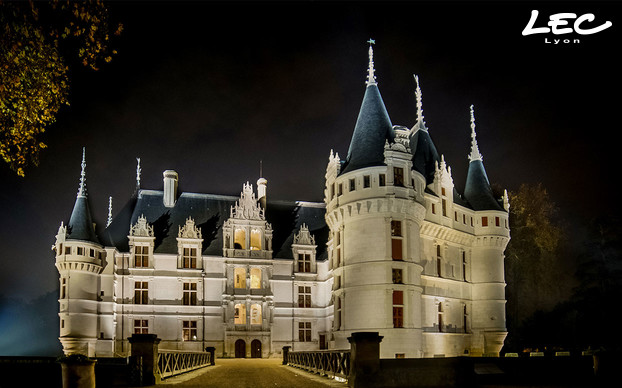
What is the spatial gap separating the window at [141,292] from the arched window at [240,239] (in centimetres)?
656

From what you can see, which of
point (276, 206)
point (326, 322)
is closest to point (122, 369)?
point (326, 322)

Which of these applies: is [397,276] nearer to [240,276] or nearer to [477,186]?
[477,186]

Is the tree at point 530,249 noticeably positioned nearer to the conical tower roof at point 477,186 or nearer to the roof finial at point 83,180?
the conical tower roof at point 477,186

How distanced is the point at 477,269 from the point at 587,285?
10.0 m

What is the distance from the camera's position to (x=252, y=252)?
4256cm

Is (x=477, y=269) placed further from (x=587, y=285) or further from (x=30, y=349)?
(x=30, y=349)

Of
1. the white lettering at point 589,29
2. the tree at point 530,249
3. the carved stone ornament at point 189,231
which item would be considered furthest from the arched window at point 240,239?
the white lettering at point 589,29

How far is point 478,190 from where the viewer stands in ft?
140

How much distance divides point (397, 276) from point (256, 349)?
14417 millimetres

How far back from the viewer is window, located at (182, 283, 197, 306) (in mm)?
41250

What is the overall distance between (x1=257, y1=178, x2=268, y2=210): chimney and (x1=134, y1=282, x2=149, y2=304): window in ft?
34.3

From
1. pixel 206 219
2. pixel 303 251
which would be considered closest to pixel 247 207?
pixel 206 219

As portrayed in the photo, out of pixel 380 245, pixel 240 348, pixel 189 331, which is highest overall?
pixel 380 245

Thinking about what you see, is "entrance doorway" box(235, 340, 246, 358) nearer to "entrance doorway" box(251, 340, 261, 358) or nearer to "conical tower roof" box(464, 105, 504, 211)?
"entrance doorway" box(251, 340, 261, 358)
